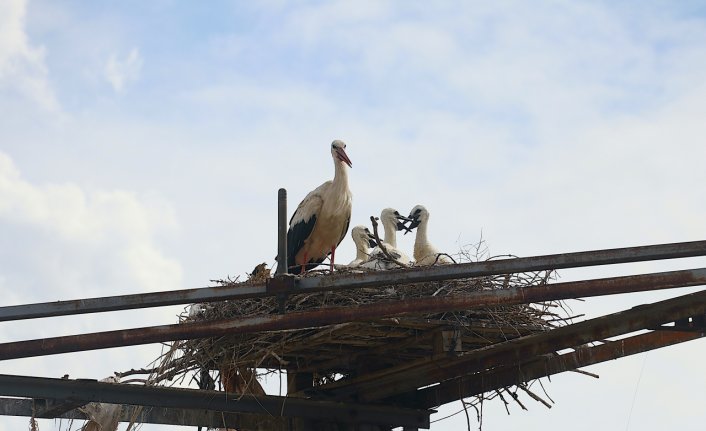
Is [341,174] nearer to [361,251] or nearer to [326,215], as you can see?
[326,215]

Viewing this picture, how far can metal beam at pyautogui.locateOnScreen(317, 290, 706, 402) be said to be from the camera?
6.86m

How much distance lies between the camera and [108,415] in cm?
784

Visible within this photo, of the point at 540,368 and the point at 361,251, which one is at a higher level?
the point at 361,251

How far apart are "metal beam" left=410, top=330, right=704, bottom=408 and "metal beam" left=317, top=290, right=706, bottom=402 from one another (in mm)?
204

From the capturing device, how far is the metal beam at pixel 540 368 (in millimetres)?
7594

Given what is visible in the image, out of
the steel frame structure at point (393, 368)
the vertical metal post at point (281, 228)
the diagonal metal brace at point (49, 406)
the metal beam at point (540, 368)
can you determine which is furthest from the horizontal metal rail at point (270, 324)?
the metal beam at point (540, 368)

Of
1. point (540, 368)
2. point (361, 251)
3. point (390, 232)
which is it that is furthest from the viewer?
point (390, 232)

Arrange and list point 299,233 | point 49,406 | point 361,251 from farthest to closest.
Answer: point 361,251 → point 299,233 → point 49,406

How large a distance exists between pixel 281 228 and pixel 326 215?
3.67 m

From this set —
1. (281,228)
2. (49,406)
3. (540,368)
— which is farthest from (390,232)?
(49,406)

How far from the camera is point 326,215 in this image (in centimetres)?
1085

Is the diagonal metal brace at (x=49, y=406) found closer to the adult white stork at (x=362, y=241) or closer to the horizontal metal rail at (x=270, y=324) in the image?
the horizontal metal rail at (x=270, y=324)

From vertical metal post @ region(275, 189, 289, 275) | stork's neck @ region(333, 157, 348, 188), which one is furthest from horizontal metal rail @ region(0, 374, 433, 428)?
stork's neck @ region(333, 157, 348, 188)

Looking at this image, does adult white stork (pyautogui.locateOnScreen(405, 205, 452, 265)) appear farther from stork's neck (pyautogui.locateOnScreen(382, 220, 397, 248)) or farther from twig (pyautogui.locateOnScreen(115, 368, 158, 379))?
twig (pyautogui.locateOnScreen(115, 368, 158, 379))
